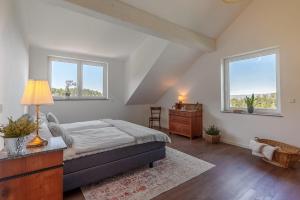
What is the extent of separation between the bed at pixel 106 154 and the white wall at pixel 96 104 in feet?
6.48

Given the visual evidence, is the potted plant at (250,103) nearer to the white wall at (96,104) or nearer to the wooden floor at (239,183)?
the wooden floor at (239,183)

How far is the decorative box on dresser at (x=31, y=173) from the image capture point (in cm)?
131

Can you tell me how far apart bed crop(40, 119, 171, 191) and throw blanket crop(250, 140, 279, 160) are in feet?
5.71

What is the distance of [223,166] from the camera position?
2.84 m

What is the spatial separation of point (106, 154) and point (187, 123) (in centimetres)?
290

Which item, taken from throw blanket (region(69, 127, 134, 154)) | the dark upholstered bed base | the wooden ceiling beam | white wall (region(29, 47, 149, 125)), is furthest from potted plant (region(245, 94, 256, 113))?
white wall (region(29, 47, 149, 125))

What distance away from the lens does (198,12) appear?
3381 millimetres

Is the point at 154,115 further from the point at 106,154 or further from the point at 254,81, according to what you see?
the point at 106,154

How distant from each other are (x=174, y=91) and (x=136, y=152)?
11.5ft

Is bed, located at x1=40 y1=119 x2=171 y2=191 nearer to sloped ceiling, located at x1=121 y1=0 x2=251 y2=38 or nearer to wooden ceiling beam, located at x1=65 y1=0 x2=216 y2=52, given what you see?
wooden ceiling beam, located at x1=65 y1=0 x2=216 y2=52

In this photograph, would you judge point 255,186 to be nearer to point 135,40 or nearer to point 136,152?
point 136,152

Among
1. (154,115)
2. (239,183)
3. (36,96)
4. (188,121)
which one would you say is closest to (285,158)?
(239,183)

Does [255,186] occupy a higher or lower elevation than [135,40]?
lower

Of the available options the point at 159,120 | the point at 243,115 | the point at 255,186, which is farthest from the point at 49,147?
the point at 159,120
